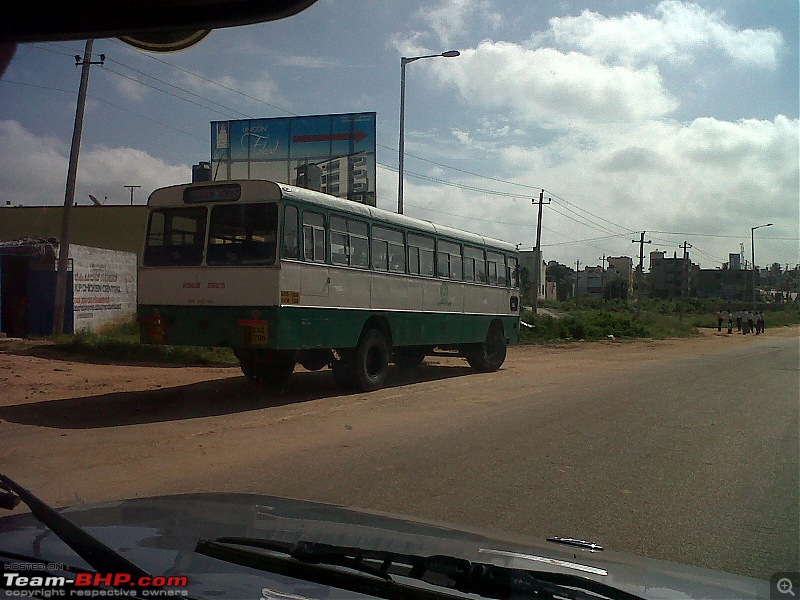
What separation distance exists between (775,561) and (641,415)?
6.12 meters

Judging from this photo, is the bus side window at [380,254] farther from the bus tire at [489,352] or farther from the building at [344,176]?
the building at [344,176]

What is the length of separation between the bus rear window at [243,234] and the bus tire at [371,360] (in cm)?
277

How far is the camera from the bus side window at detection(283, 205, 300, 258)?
11.0m

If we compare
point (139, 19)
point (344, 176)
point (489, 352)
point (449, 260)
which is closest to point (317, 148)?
point (344, 176)

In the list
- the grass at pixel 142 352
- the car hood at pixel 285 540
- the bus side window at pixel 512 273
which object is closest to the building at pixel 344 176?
the bus side window at pixel 512 273

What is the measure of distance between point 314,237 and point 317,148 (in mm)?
16225

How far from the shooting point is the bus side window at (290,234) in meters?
11.0

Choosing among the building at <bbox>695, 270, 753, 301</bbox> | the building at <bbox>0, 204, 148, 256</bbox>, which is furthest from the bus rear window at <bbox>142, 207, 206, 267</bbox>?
the building at <bbox>695, 270, 753, 301</bbox>

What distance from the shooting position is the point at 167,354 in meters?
17.5

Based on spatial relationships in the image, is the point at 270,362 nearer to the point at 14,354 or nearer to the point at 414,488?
the point at 414,488

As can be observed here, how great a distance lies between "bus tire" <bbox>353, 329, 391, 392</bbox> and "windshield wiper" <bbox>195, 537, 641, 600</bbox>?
1008cm

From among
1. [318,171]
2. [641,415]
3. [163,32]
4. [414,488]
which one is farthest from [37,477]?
[318,171]

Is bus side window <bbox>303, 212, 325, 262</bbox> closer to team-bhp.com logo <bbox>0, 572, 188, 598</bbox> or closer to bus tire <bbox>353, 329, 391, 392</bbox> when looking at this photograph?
bus tire <bbox>353, 329, 391, 392</bbox>

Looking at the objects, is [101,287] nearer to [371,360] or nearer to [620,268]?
[371,360]
